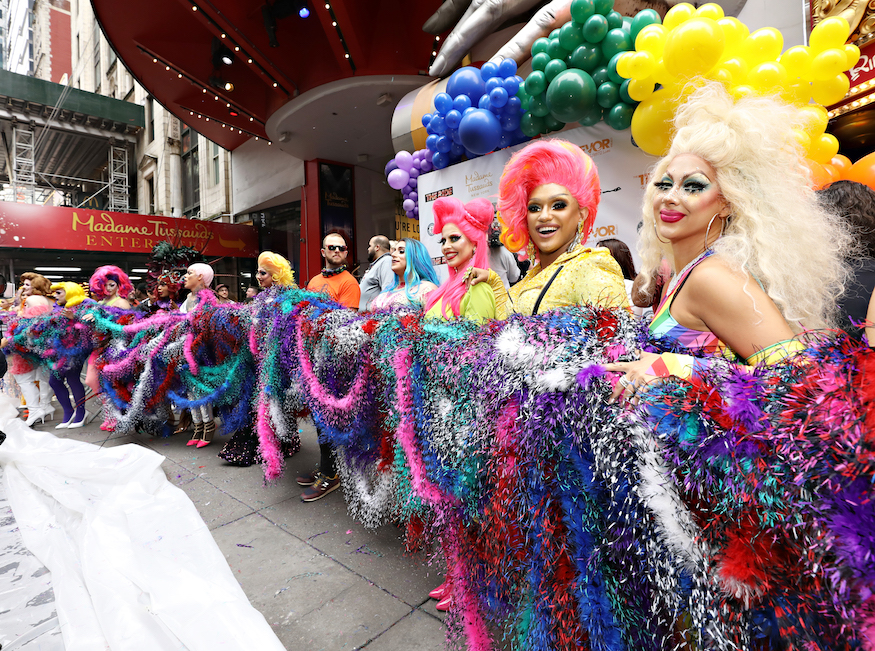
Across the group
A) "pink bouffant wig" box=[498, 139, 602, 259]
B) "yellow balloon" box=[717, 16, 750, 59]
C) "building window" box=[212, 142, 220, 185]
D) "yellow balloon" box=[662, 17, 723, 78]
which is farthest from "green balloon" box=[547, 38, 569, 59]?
"building window" box=[212, 142, 220, 185]

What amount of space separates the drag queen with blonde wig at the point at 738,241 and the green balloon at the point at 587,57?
9.61ft

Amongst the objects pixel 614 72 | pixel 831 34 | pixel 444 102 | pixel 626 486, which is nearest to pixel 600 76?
pixel 614 72

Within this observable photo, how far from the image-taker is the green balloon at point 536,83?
4.06 metres

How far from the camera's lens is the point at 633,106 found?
150 inches

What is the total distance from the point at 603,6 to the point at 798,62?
5.14 feet

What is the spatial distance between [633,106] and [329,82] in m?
7.44

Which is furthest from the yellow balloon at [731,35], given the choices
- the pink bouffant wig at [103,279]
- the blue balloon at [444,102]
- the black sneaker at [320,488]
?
the pink bouffant wig at [103,279]

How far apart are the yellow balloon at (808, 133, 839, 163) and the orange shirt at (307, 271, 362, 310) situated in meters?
3.88

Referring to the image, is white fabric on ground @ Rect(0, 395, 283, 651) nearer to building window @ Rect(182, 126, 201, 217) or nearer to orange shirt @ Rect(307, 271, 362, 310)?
orange shirt @ Rect(307, 271, 362, 310)

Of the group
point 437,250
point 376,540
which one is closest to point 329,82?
point 437,250

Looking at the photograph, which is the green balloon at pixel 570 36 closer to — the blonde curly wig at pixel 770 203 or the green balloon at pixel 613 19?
the green balloon at pixel 613 19

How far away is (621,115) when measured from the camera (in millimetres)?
3793

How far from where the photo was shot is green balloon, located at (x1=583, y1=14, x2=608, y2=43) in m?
3.61

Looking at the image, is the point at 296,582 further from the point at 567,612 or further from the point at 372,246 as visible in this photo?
the point at 372,246
